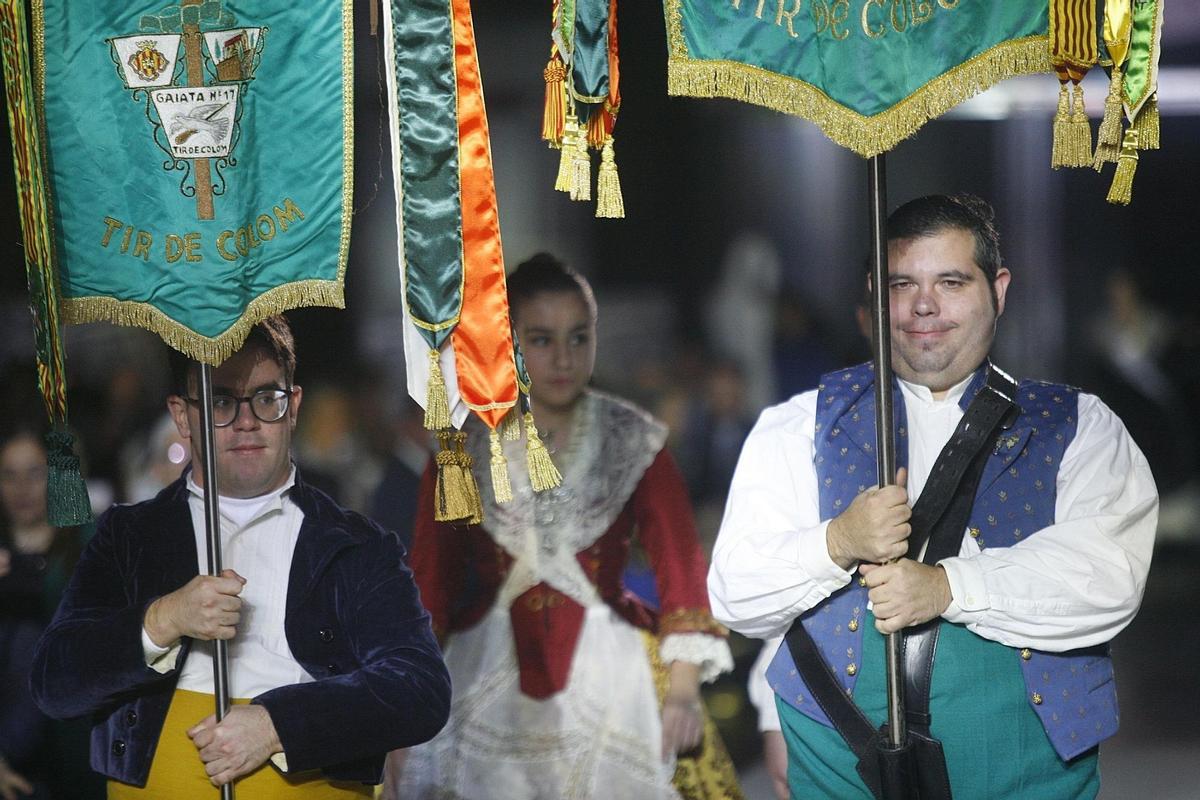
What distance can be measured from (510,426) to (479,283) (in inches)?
12.9

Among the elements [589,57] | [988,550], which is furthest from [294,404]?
[988,550]

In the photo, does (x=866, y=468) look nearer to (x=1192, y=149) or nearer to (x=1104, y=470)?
(x=1104, y=470)

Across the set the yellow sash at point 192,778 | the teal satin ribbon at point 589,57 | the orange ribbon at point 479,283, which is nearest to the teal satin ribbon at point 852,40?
the teal satin ribbon at point 589,57

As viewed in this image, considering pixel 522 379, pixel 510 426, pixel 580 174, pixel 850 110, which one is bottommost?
pixel 510 426

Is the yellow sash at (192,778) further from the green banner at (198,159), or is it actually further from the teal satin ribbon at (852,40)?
the teal satin ribbon at (852,40)

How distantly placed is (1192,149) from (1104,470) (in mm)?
1250

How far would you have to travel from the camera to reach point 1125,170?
3029 millimetres

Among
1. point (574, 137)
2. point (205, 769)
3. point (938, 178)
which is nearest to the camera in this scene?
point (574, 137)

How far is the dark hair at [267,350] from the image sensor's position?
3596 millimetres

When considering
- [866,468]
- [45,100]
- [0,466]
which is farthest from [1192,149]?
[0,466]

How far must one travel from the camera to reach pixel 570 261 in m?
3.99

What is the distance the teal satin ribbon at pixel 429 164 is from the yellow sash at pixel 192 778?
1097 mm

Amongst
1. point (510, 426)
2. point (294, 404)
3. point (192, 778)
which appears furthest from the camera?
point (294, 404)

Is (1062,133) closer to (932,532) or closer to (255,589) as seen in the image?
(932,532)
